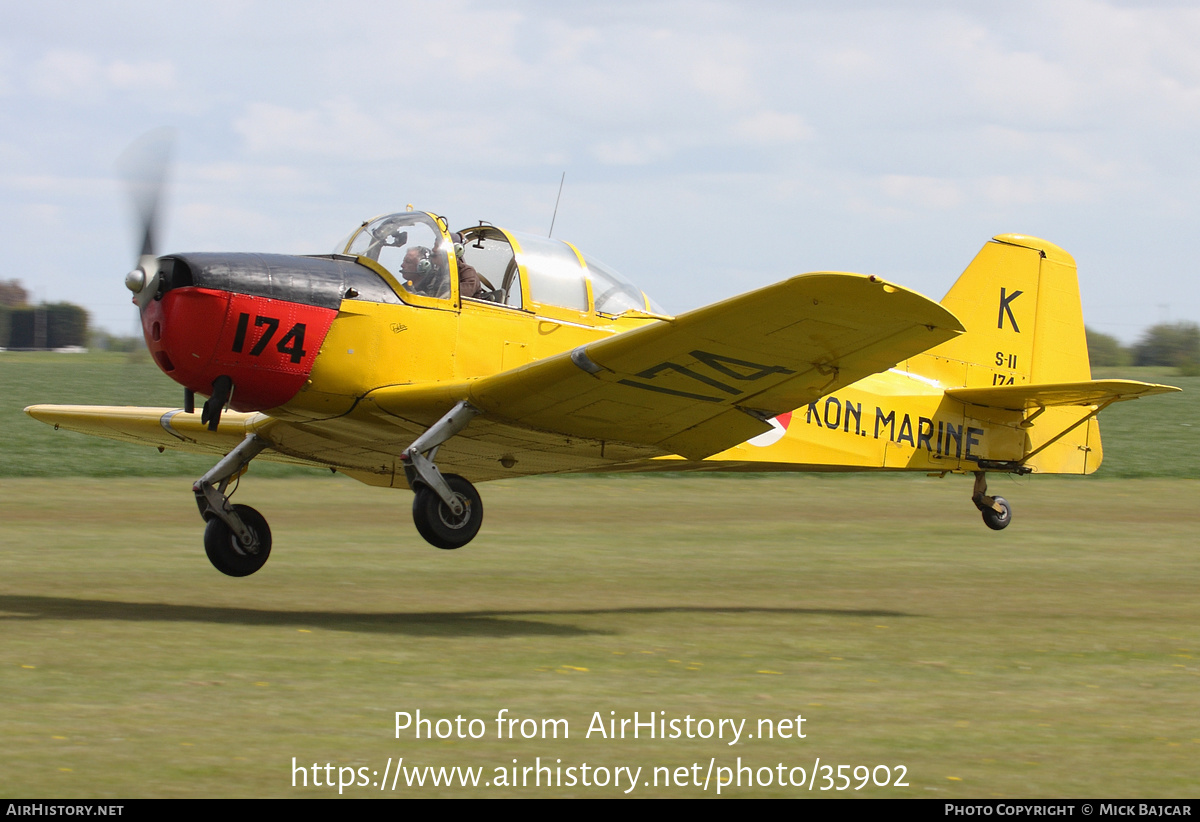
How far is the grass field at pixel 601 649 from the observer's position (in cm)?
529

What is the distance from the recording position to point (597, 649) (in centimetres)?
794

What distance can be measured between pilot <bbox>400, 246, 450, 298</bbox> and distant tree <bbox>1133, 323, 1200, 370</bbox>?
2289 inches

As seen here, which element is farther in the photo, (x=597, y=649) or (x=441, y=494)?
(x=441, y=494)

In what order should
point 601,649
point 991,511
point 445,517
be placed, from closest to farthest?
1. point 601,649
2. point 445,517
3. point 991,511

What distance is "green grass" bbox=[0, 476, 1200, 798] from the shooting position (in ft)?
17.5

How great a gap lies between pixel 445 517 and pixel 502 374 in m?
1.01

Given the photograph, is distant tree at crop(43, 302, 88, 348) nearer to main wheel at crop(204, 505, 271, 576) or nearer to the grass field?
the grass field

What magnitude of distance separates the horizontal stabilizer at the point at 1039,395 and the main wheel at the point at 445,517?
15.8 ft

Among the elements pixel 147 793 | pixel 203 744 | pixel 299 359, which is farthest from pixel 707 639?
pixel 147 793


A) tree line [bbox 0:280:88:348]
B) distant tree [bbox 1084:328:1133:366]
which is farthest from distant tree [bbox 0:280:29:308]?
distant tree [bbox 1084:328:1133:366]

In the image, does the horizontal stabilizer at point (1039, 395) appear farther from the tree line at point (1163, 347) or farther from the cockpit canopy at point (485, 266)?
the tree line at point (1163, 347)

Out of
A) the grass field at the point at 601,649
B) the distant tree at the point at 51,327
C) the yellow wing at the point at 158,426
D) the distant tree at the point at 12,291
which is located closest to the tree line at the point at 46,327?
the distant tree at the point at 51,327

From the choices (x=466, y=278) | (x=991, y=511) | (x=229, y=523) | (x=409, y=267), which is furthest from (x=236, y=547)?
(x=991, y=511)

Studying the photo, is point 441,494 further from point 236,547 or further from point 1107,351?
point 1107,351
